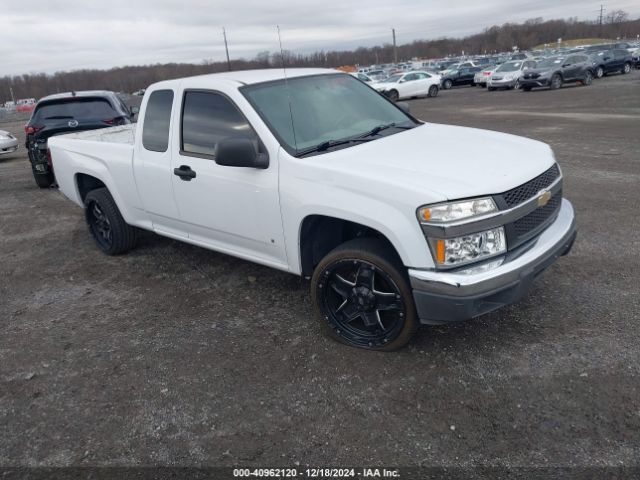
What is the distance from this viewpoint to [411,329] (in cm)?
341

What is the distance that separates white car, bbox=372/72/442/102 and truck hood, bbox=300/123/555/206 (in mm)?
25593

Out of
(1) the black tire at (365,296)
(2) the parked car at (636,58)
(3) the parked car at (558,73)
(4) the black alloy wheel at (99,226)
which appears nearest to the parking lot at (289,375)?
(1) the black tire at (365,296)

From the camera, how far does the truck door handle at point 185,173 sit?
436 centimetres

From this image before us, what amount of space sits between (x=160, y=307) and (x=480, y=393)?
2.79 meters

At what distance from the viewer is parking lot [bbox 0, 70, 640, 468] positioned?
9.18 feet

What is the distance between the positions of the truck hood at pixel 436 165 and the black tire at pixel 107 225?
3.01m

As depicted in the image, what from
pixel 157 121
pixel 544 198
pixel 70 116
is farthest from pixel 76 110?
pixel 544 198

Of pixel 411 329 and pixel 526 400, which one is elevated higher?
pixel 411 329

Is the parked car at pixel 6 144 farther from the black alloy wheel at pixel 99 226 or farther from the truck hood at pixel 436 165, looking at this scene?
the truck hood at pixel 436 165

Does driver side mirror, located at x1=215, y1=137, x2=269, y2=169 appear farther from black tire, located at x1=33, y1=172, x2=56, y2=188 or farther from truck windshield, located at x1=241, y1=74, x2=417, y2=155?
black tire, located at x1=33, y1=172, x2=56, y2=188

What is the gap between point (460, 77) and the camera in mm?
Result: 36969

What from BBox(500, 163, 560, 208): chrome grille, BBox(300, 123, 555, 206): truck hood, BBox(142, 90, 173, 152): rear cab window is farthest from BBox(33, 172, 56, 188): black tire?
BBox(500, 163, 560, 208): chrome grille

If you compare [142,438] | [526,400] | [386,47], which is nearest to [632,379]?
[526,400]

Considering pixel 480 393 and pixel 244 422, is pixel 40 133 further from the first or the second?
pixel 480 393
